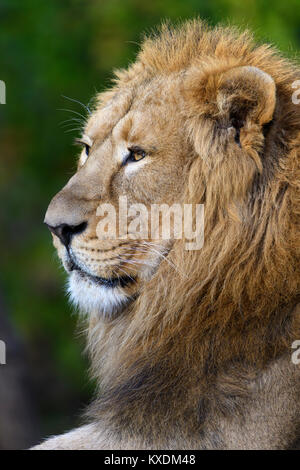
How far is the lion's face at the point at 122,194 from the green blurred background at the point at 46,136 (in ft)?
8.63

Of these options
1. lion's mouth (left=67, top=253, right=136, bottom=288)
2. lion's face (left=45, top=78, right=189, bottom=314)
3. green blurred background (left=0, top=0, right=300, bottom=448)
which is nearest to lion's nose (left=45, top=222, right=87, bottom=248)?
lion's face (left=45, top=78, right=189, bottom=314)

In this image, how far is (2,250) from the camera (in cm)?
903

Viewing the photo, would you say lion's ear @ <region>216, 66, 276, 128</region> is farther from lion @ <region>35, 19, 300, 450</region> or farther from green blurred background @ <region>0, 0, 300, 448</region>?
green blurred background @ <region>0, 0, 300, 448</region>

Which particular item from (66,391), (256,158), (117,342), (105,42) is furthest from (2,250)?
(256,158)

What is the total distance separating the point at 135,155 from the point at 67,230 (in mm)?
474

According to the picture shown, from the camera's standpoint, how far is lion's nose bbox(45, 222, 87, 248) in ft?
11.6

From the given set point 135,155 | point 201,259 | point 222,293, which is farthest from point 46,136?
point 222,293

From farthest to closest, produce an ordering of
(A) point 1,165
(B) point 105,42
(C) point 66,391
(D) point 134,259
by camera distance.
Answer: (C) point 66,391 < (A) point 1,165 < (B) point 105,42 < (D) point 134,259

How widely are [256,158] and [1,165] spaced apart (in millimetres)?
5729

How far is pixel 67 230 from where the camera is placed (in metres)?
3.55

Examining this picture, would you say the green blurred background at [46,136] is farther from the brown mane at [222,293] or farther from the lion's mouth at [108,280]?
the lion's mouth at [108,280]

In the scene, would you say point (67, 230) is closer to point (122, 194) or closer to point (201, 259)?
point (122, 194)

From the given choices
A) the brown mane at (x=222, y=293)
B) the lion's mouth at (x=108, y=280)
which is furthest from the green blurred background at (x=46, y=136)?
the lion's mouth at (x=108, y=280)

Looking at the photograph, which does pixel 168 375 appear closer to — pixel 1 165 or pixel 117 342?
pixel 117 342
